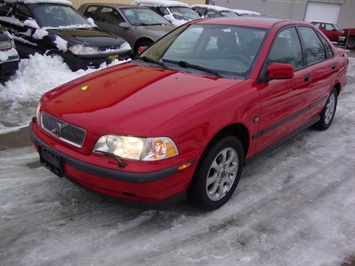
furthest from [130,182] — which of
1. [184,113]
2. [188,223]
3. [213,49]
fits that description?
[213,49]

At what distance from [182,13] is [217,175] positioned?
10.9 m

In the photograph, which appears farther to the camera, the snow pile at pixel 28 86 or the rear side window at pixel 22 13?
the rear side window at pixel 22 13

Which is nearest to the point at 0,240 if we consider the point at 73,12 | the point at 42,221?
the point at 42,221

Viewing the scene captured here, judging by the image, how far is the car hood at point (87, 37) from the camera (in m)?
7.37

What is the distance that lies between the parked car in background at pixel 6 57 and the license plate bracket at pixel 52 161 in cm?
338

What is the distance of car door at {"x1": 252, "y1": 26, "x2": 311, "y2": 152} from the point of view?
11.5ft

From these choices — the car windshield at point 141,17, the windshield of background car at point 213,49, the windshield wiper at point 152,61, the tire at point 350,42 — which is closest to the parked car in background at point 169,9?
the car windshield at point 141,17

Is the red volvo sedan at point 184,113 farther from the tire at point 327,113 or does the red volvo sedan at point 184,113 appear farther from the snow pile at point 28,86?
the snow pile at point 28,86

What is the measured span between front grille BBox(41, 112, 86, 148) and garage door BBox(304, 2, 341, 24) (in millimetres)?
30684

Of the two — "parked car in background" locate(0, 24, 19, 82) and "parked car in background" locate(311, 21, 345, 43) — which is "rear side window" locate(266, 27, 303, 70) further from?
"parked car in background" locate(311, 21, 345, 43)

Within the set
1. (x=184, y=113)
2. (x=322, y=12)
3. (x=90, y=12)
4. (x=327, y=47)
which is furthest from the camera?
(x=322, y=12)

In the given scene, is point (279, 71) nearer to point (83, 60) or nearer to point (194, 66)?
point (194, 66)

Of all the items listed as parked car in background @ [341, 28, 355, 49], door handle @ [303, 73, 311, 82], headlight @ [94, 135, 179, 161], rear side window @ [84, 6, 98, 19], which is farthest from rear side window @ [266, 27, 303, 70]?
parked car in background @ [341, 28, 355, 49]

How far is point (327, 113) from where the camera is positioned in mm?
5336
